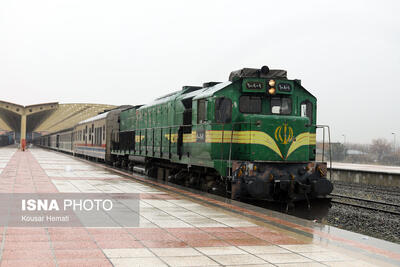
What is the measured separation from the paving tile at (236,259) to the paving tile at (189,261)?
0.41 feet

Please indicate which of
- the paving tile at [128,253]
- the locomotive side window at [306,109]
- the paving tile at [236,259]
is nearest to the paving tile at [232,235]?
the paving tile at [236,259]

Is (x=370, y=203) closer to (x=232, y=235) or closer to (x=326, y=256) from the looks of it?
(x=232, y=235)

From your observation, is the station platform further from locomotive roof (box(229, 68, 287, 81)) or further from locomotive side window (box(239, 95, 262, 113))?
locomotive roof (box(229, 68, 287, 81))

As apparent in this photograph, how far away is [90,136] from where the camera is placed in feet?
112

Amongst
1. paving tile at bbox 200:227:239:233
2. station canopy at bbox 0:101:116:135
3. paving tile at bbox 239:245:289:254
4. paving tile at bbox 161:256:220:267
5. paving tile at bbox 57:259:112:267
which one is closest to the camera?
paving tile at bbox 57:259:112:267

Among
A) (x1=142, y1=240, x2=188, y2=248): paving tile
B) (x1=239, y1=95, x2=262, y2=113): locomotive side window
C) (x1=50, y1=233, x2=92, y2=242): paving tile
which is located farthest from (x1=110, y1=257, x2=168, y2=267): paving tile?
(x1=239, y1=95, x2=262, y2=113): locomotive side window

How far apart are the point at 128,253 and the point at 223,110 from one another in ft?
20.1

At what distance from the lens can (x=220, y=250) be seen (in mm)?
6008

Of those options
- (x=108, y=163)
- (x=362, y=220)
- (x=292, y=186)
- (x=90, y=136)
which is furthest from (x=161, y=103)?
(x=90, y=136)

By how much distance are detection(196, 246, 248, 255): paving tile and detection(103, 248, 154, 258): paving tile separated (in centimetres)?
73

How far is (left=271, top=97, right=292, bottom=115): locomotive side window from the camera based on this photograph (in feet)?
38.2

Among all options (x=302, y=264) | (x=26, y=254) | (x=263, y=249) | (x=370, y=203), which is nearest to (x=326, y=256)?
(x=302, y=264)

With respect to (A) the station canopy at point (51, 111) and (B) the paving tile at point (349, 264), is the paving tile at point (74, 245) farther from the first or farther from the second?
(A) the station canopy at point (51, 111)

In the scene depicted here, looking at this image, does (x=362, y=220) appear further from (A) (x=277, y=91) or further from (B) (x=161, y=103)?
(B) (x=161, y=103)
